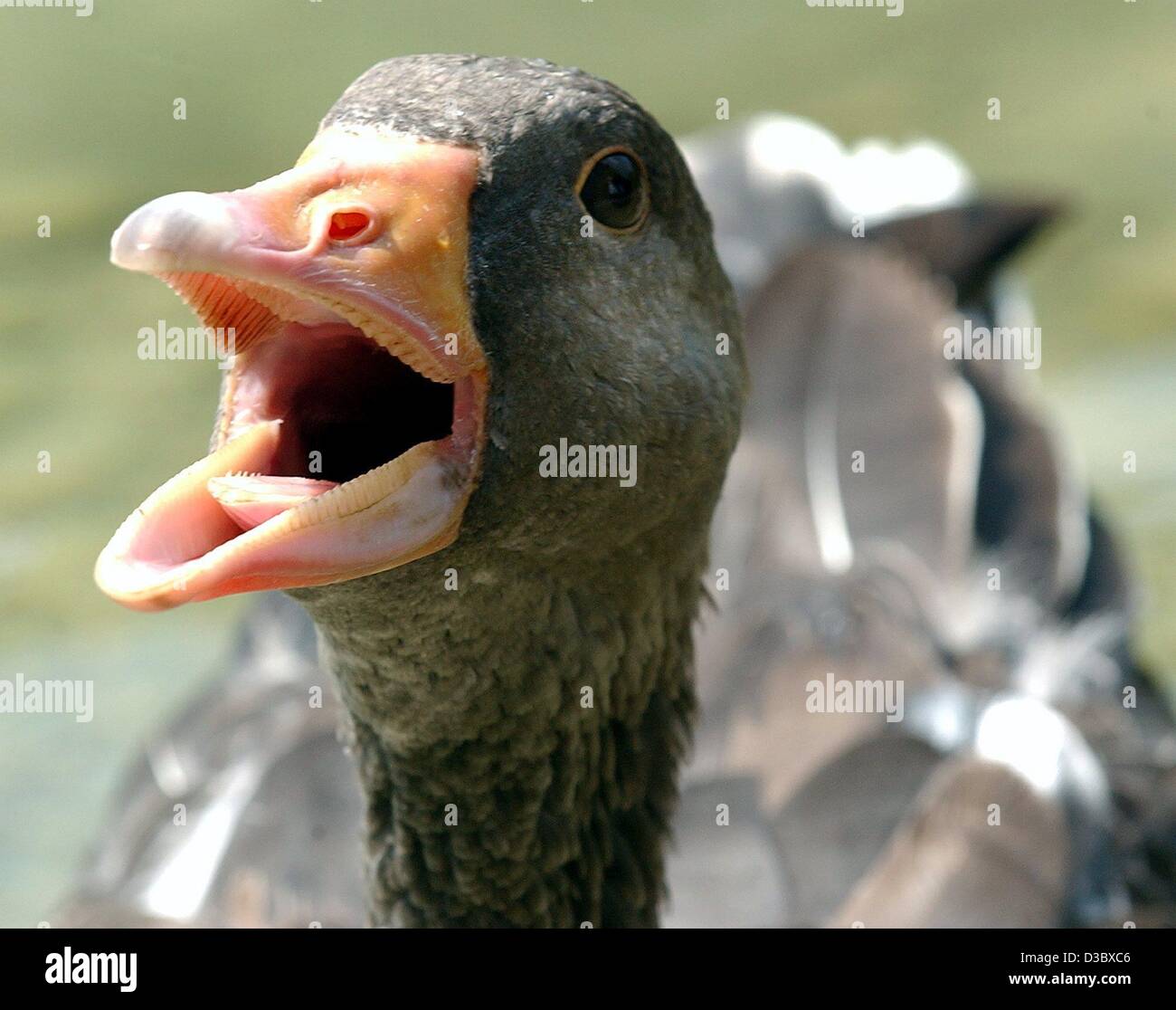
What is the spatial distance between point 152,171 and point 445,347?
625cm

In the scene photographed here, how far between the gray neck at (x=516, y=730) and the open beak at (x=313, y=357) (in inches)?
10.5

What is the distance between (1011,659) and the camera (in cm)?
553

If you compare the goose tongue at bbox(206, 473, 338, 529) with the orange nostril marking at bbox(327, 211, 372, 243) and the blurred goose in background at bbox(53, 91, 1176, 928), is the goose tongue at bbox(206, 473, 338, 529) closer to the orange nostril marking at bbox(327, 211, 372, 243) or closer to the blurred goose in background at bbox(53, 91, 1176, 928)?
the orange nostril marking at bbox(327, 211, 372, 243)

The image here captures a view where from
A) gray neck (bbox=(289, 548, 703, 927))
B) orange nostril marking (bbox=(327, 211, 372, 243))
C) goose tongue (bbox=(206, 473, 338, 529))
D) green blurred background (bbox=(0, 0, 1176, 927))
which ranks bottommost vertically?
gray neck (bbox=(289, 548, 703, 927))

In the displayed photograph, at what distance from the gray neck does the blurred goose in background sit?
20.3 inches

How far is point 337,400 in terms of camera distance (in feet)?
8.95

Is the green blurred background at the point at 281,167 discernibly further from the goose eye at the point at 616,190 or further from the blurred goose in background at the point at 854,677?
the goose eye at the point at 616,190

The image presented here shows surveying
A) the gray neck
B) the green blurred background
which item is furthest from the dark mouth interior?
the green blurred background

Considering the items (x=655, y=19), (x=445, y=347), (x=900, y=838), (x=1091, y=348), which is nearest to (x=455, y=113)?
(x=445, y=347)

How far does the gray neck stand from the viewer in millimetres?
2934

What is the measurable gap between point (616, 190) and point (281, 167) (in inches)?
222

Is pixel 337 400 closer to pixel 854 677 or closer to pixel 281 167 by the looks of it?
pixel 854 677

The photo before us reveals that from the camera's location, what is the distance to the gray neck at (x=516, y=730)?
293 cm

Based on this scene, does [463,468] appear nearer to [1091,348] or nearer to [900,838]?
[900,838]
